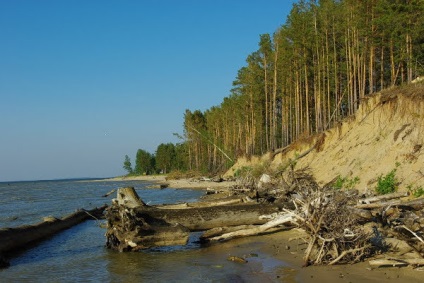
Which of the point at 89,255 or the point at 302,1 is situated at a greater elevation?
the point at 302,1

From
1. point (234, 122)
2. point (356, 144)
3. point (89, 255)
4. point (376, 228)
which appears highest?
point (234, 122)

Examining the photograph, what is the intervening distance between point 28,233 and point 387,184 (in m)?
14.2

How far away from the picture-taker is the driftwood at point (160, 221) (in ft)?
42.4

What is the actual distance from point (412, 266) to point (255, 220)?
676 cm

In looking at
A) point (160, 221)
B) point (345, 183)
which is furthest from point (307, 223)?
point (345, 183)

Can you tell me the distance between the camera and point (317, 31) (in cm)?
4353

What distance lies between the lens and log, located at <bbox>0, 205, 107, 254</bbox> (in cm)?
1339

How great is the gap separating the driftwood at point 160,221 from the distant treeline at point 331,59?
17197mm

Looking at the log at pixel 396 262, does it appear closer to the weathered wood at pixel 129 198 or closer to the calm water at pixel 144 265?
the calm water at pixel 144 265

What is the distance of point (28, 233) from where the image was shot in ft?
49.9

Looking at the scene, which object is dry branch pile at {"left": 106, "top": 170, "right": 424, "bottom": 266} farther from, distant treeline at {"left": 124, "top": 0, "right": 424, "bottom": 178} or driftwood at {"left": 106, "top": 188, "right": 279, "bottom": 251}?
distant treeline at {"left": 124, "top": 0, "right": 424, "bottom": 178}

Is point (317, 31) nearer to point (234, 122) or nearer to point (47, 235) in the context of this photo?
point (47, 235)

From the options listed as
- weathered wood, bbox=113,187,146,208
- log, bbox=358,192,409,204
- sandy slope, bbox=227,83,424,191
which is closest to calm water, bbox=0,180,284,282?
weathered wood, bbox=113,187,146,208

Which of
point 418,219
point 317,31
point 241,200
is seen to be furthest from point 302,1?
point 418,219
